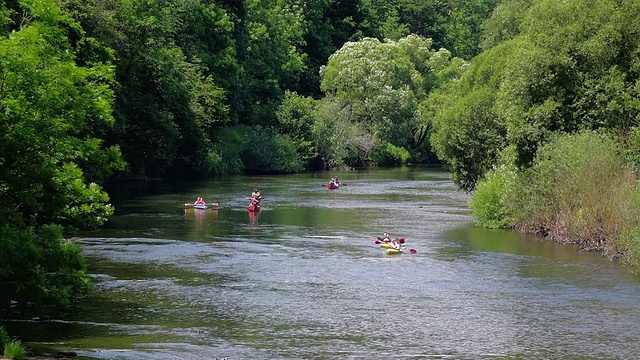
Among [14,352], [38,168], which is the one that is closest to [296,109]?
[38,168]

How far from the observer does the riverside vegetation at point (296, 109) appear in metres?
22.4

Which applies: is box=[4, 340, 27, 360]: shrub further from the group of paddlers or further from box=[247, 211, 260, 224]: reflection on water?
box=[247, 211, 260, 224]: reflection on water

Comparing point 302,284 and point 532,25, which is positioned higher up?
point 532,25

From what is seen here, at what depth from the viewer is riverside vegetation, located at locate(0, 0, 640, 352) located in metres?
22.4

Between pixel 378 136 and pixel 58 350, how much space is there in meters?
79.6

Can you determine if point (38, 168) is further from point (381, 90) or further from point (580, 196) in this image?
point (381, 90)

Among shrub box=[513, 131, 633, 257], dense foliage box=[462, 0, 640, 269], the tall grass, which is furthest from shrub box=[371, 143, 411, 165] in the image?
shrub box=[513, 131, 633, 257]

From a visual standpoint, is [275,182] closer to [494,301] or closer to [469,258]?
[469,258]

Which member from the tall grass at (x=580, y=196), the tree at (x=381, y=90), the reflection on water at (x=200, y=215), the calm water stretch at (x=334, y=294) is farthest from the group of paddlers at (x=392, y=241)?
the tree at (x=381, y=90)

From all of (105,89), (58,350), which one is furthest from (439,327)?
(105,89)

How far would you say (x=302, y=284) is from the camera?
30344 mm

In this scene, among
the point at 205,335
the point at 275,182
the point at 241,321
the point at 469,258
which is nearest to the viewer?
the point at 205,335

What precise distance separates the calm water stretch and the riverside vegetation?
2.09 meters

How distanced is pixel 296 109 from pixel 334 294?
64517 millimetres
